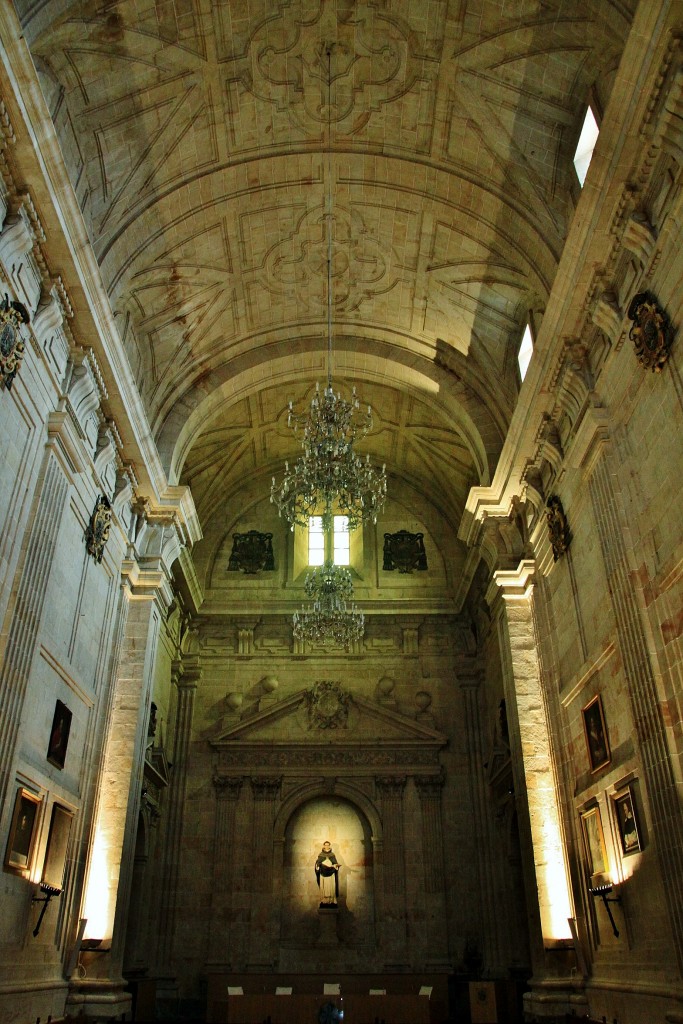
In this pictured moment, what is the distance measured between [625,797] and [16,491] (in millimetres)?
7435

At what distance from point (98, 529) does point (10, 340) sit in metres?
3.72

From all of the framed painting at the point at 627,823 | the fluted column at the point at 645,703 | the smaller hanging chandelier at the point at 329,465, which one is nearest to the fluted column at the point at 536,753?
the framed painting at the point at 627,823

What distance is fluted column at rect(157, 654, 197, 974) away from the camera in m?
15.4

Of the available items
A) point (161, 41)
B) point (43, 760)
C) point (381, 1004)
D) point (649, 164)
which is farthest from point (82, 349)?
point (381, 1004)

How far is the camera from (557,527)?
11.4m

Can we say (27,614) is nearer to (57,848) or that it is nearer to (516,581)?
(57,848)

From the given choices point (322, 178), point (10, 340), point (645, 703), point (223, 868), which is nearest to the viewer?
point (10, 340)

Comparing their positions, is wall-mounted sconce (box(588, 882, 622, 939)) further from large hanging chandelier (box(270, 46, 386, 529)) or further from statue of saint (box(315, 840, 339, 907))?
statue of saint (box(315, 840, 339, 907))

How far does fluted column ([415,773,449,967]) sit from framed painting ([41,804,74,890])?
828cm

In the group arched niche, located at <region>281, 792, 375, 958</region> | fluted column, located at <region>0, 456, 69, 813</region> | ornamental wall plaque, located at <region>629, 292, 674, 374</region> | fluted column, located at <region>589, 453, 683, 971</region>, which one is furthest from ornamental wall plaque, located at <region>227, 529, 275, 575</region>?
ornamental wall plaque, located at <region>629, 292, 674, 374</region>

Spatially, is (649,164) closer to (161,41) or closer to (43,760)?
(161,41)

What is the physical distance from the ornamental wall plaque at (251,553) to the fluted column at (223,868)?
4879 mm

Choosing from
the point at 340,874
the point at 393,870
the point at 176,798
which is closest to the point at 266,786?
the point at 176,798

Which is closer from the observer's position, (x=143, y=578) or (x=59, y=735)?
(x=59, y=735)
